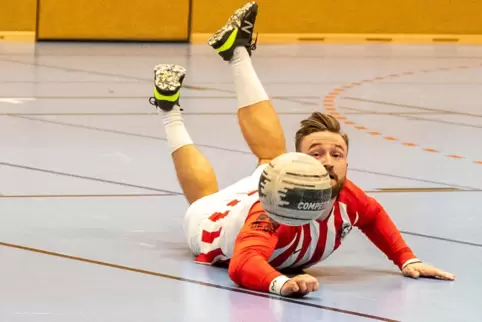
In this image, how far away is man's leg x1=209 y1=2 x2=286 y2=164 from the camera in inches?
190

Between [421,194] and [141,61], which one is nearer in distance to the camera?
[421,194]

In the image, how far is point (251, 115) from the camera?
4914mm

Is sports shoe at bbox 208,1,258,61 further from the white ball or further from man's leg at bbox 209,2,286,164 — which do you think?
the white ball

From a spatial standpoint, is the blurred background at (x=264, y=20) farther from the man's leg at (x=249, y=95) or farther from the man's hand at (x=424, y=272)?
the man's hand at (x=424, y=272)

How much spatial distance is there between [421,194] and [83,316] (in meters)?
2.51

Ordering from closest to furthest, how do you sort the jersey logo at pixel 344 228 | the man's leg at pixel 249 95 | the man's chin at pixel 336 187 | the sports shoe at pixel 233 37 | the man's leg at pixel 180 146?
the man's chin at pixel 336 187
the jersey logo at pixel 344 228
the man's leg at pixel 180 146
the man's leg at pixel 249 95
the sports shoe at pixel 233 37

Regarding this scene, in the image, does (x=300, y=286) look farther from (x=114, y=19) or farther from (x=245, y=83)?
(x=114, y=19)

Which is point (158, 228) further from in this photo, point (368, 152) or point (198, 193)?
Result: point (368, 152)

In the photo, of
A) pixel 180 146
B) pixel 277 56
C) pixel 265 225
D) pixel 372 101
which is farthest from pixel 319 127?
pixel 277 56

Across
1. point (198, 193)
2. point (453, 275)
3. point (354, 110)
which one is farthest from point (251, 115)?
point (354, 110)

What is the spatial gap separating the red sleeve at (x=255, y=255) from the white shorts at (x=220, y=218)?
189 millimetres

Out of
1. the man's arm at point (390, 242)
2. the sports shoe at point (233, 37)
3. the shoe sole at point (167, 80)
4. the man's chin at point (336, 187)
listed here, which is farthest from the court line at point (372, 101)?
the man's chin at point (336, 187)

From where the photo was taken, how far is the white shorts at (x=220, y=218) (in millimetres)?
4008

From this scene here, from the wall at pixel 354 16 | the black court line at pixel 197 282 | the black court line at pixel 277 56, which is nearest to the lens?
the black court line at pixel 197 282
